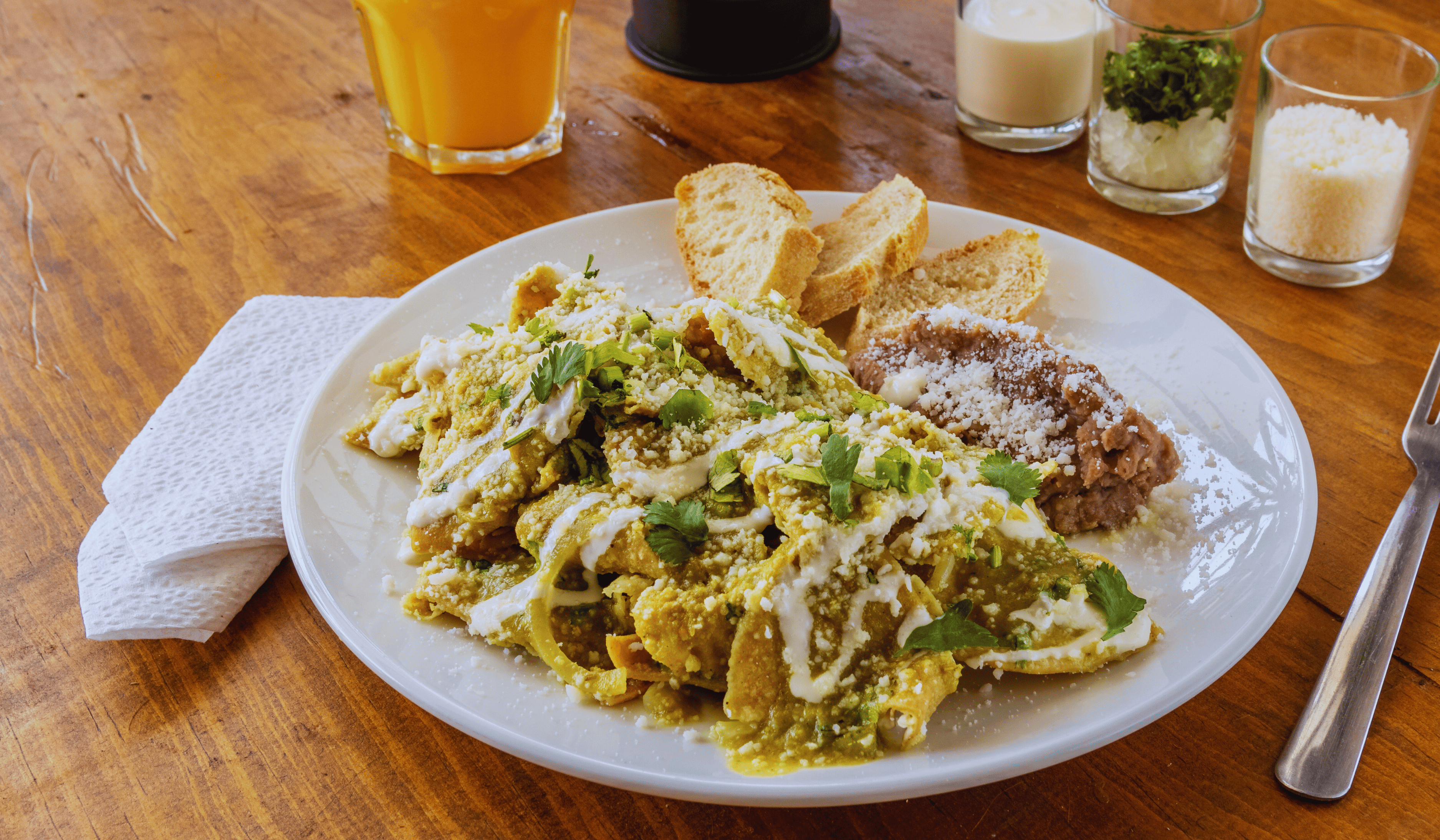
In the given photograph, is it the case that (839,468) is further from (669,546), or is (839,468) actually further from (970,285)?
(970,285)

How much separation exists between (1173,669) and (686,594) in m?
0.74

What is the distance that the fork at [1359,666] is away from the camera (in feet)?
5.70

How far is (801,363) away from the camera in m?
2.09

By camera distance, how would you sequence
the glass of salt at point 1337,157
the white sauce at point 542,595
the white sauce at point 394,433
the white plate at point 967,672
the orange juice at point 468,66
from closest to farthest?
1. the white plate at point 967,672
2. the white sauce at point 542,595
3. the white sauce at point 394,433
4. the glass of salt at point 1337,157
5. the orange juice at point 468,66

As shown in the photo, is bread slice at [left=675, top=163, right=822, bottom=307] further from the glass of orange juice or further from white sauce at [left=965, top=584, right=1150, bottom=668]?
white sauce at [left=965, top=584, right=1150, bottom=668]

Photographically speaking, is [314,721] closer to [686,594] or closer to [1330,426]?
[686,594]

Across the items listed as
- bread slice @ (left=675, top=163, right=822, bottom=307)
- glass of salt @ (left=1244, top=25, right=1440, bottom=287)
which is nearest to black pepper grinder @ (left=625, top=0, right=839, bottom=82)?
bread slice @ (left=675, top=163, right=822, bottom=307)

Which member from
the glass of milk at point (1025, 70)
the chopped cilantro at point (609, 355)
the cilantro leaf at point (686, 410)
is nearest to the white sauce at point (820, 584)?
the cilantro leaf at point (686, 410)

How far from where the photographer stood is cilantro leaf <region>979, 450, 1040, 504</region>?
1.79 metres

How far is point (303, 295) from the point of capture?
2949 millimetres

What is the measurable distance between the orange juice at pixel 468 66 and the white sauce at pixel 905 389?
1669mm

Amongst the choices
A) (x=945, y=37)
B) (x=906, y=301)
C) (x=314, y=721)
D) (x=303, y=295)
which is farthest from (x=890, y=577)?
(x=945, y=37)

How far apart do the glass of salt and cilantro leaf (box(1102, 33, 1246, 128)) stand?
105mm

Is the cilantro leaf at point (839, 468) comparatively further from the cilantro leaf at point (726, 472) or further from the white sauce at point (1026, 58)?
the white sauce at point (1026, 58)
